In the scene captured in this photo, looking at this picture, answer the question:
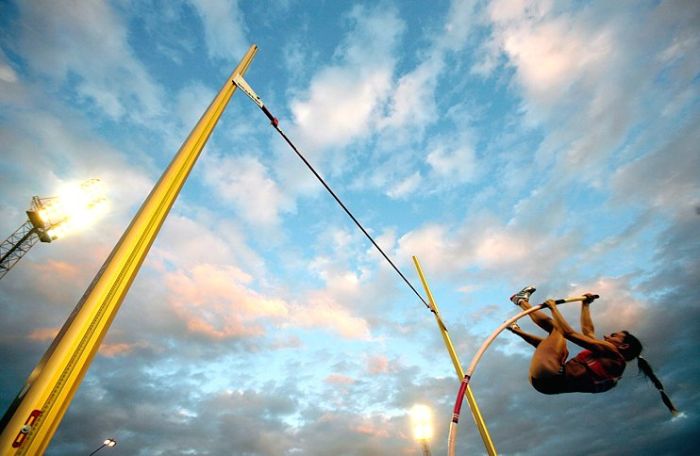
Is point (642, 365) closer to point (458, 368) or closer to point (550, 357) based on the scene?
point (550, 357)

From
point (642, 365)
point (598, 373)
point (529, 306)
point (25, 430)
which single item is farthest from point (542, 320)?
point (25, 430)

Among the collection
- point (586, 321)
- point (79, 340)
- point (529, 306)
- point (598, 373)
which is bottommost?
point (79, 340)

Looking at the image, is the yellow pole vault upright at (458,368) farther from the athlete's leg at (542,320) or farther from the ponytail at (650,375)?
the ponytail at (650,375)

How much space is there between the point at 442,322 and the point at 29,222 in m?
40.3

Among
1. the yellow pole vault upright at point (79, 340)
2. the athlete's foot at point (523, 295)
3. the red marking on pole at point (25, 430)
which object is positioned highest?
the athlete's foot at point (523, 295)

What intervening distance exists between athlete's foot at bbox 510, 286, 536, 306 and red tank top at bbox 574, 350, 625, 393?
1.27m

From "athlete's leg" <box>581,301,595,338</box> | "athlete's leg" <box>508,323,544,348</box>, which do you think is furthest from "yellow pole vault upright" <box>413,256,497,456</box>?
"athlete's leg" <box>581,301,595,338</box>

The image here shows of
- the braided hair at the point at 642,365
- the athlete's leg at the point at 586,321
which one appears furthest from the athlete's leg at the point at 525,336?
the braided hair at the point at 642,365

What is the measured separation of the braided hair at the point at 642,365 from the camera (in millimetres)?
4672

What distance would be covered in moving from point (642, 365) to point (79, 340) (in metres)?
6.94

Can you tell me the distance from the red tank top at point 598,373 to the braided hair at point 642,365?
0.36m

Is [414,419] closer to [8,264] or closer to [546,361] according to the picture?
[546,361]

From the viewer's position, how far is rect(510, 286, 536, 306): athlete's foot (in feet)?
18.8

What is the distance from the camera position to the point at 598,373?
175 inches
